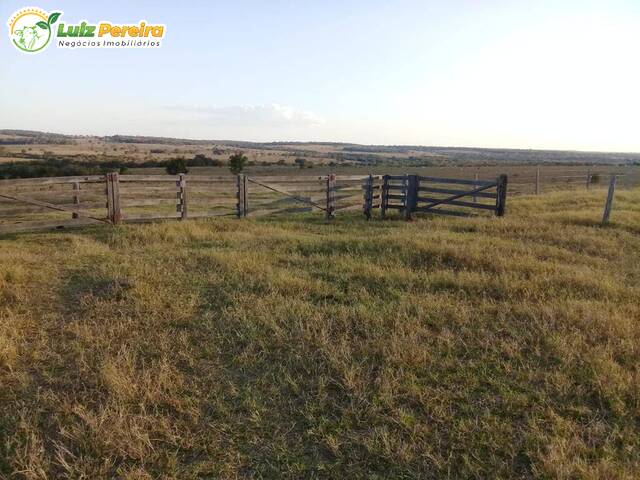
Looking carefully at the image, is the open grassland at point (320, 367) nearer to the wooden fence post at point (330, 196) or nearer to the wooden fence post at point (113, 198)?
the wooden fence post at point (113, 198)

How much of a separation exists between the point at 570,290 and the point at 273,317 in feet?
13.9

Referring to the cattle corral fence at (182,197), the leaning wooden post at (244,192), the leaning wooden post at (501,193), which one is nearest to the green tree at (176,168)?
the cattle corral fence at (182,197)

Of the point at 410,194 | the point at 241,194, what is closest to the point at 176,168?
the point at 241,194

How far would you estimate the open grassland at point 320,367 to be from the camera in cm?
305

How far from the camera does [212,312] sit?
5.54m

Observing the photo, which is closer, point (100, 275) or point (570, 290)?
point (570, 290)

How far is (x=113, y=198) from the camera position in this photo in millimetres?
12188

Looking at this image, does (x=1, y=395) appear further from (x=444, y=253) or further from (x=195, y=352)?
(x=444, y=253)

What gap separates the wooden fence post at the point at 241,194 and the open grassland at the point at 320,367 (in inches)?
243

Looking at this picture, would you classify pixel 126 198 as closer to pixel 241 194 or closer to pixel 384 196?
pixel 241 194

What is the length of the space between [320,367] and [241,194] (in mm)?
10403

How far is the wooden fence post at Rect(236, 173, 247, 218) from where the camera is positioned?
13867 mm

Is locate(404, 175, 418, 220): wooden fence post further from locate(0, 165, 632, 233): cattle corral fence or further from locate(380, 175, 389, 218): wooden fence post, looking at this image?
locate(380, 175, 389, 218): wooden fence post

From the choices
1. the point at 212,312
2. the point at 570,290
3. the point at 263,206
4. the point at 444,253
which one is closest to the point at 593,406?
the point at 570,290
